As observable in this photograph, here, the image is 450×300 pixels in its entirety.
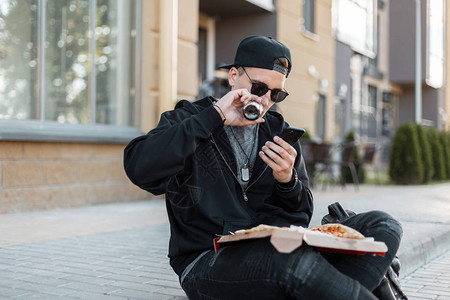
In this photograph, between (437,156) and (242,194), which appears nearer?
(242,194)

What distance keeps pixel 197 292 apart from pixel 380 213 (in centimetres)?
91

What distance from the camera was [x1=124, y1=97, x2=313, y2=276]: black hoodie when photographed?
2260 millimetres

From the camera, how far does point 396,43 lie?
26594mm

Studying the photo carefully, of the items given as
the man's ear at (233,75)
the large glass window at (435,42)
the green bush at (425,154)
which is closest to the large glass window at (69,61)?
the man's ear at (233,75)

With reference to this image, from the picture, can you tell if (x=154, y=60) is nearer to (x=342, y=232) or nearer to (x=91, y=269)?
(x=91, y=269)

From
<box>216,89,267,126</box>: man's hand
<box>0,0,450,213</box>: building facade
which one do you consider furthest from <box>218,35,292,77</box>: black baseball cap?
→ <box>0,0,450,213</box>: building facade

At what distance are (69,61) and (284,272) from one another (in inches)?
263

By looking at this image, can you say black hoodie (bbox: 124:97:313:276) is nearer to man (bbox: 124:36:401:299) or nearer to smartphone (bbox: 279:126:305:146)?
man (bbox: 124:36:401:299)

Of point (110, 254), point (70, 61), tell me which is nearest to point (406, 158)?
point (70, 61)

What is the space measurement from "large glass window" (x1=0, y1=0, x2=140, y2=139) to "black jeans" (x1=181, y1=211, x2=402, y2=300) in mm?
5363

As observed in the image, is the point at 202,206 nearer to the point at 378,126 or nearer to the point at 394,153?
the point at 394,153

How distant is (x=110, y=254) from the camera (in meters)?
4.22

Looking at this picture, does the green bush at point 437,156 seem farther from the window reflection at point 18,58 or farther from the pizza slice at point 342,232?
the pizza slice at point 342,232

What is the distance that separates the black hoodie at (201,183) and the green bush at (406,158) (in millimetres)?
11785
